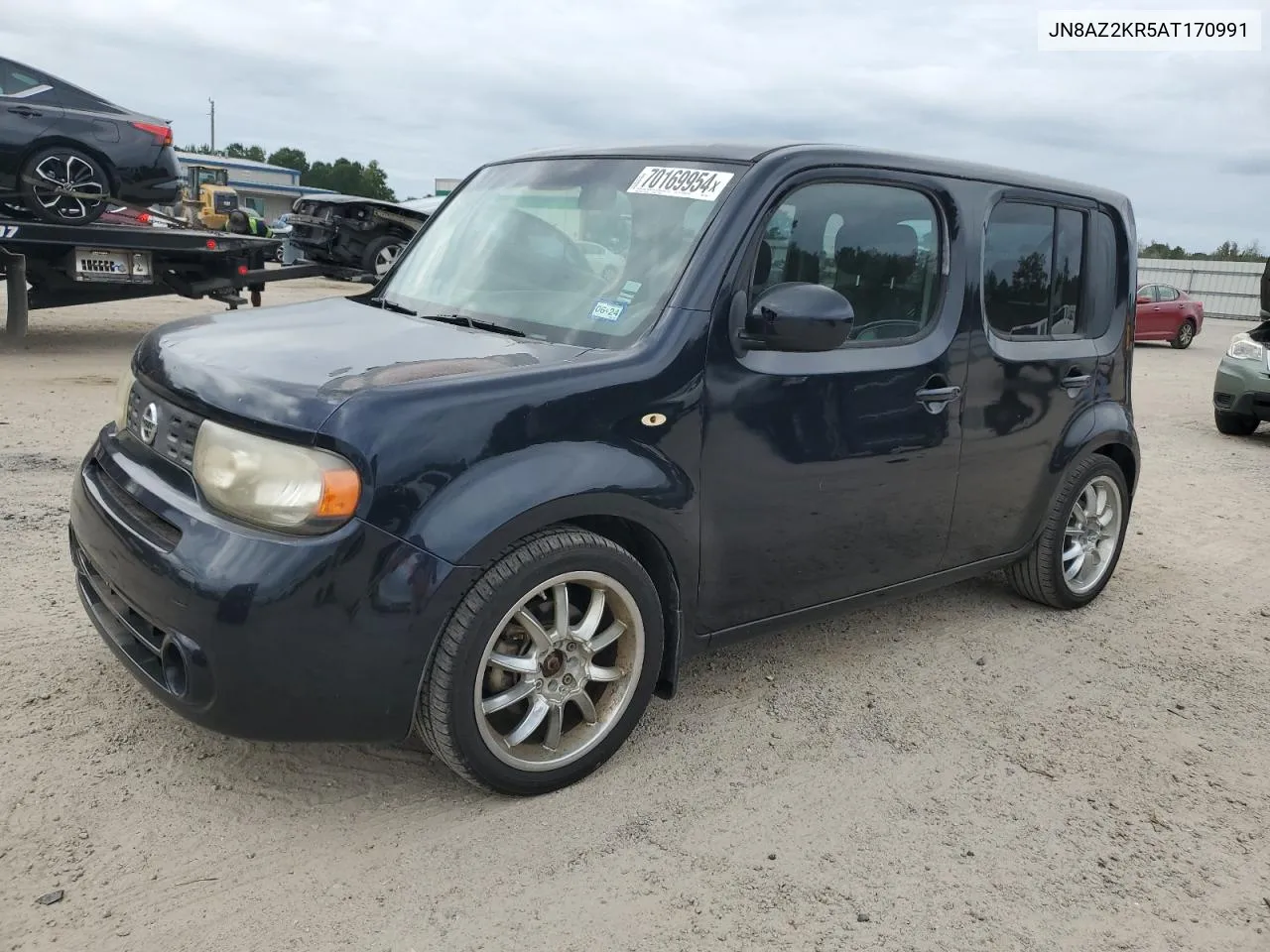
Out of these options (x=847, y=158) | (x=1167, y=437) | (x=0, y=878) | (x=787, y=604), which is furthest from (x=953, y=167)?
(x=1167, y=437)

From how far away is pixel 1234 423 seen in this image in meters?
10.3

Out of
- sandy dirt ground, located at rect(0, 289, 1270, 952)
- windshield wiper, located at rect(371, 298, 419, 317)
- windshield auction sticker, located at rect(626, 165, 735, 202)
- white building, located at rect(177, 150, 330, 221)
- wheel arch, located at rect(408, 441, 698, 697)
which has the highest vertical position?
white building, located at rect(177, 150, 330, 221)

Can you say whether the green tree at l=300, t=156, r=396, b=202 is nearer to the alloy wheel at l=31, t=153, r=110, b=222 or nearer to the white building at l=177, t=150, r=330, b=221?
the white building at l=177, t=150, r=330, b=221

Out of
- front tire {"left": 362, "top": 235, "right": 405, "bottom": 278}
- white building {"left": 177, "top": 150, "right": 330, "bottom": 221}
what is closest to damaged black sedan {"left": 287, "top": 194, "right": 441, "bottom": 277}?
front tire {"left": 362, "top": 235, "right": 405, "bottom": 278}

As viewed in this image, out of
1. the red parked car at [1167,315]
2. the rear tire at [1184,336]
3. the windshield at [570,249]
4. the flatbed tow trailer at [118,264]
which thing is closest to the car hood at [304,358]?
the windshield at [570,249]

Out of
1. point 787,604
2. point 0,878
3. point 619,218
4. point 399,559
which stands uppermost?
point 619,218

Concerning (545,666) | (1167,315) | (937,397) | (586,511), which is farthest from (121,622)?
(1167,315)

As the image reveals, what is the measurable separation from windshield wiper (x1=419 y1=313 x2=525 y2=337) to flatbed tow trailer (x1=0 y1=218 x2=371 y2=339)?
7739 mm

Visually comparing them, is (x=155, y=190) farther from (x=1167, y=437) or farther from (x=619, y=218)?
(x=1167, y=437)

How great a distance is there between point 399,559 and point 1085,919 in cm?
191

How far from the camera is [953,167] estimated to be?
3830 mm

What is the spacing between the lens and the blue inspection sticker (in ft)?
10.3

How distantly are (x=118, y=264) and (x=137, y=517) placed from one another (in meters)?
8.55

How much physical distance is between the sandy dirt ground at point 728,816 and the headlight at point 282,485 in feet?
2.87
